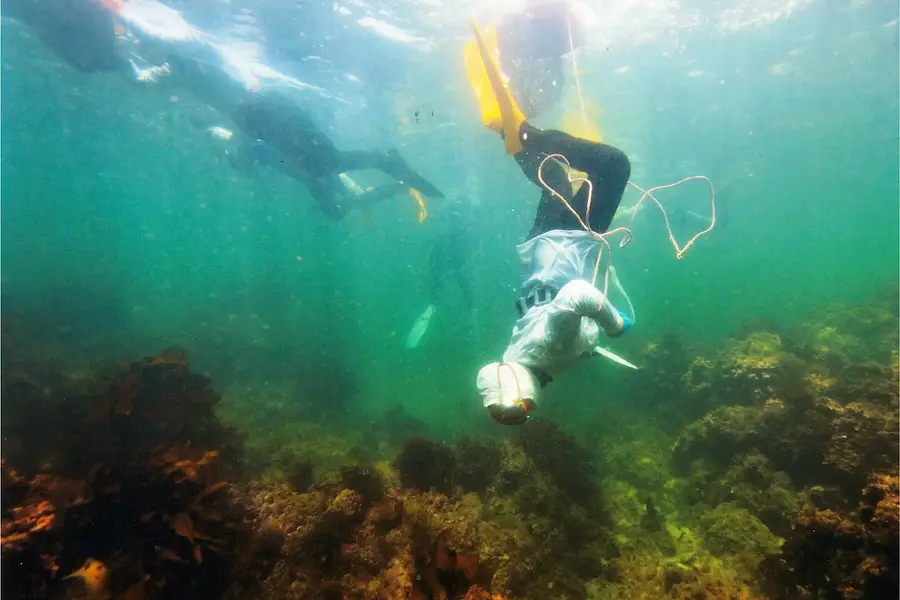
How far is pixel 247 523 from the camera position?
4.30 meters

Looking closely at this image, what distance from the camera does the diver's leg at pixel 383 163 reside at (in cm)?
1496

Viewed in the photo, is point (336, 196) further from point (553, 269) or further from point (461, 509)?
point (461, 509)

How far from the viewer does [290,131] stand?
1501 cm

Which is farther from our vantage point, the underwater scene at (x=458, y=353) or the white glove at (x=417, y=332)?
the white glove at (x=417, y=332)

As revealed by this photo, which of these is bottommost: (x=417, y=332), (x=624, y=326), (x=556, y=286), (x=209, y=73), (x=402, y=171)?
(x=417, y=332)

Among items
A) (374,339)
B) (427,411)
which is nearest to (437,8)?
(427,411)

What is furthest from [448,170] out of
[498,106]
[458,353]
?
[498,106]

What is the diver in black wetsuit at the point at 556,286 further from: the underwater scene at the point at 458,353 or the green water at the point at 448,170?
the green water at the point at 448,170

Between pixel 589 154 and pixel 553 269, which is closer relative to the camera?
pixel 553 269

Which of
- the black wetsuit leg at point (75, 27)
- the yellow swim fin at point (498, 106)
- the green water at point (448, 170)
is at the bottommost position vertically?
the green water at point (448, 170)

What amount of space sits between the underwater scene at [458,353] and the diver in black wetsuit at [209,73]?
0.12m

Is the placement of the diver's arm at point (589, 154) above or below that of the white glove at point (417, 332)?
above

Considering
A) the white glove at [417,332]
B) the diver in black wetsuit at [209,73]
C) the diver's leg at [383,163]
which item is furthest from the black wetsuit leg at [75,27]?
the white glove at [417,332]

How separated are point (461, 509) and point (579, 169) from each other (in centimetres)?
440
